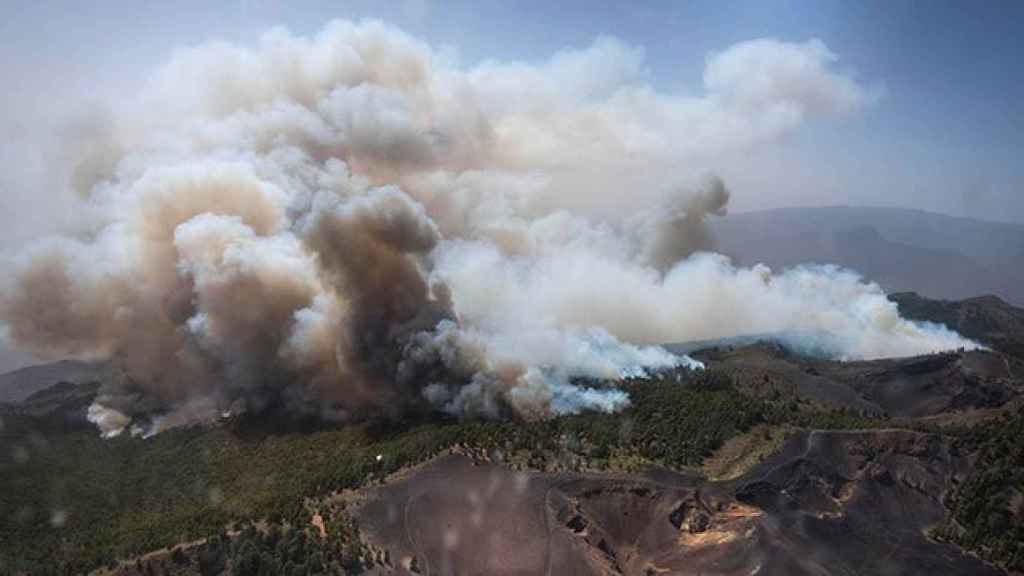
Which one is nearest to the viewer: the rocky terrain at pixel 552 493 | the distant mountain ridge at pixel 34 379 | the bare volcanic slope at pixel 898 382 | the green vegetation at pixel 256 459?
the rocky terrain at pixel 552 493

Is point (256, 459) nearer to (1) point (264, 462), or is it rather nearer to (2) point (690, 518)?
(1) point (264, 462)

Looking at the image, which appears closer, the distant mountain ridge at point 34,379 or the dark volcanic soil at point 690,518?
the dark volcanic soil at point 690,518

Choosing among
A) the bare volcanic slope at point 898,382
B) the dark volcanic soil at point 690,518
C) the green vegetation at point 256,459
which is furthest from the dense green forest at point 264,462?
the bare volcanic slope at point 898,382

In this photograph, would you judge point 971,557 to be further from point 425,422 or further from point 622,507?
point 425,422

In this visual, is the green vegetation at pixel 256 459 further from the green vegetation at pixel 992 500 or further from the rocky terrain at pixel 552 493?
the green vegetation at pixel 992 500

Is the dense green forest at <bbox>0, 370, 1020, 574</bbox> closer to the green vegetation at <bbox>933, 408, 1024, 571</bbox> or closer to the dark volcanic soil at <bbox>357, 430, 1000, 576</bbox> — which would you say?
the green vegetation at <bbox>933, 408, 1024, 571</bbox>

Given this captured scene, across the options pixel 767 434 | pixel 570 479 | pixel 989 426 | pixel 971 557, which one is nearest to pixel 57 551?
pixel 570 479
